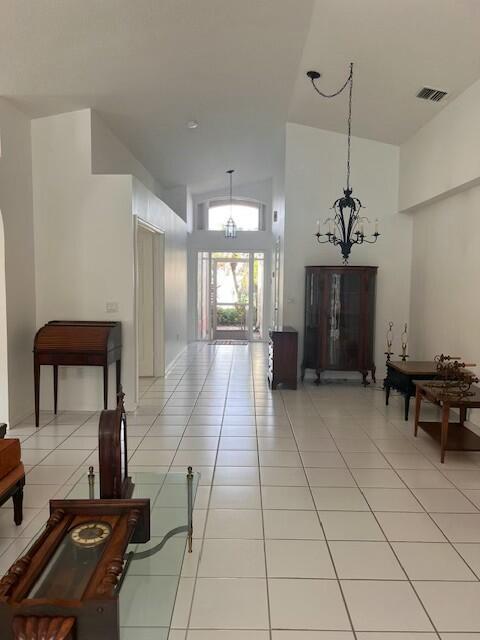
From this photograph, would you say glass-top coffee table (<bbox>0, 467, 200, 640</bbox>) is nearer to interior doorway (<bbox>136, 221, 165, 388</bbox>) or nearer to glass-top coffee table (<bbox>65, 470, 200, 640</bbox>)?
glass-top coffee table (<bbox>65, 470, 200, 640</bbox>)

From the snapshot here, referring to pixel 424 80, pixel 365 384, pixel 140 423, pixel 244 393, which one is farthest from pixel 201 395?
pixel 424 80

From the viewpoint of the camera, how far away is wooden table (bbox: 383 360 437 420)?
5.11 meters

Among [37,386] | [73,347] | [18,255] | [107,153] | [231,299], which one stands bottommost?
[37,386]

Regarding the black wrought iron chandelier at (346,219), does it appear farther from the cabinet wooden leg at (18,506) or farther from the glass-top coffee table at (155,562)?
the cabinet wooden leg at (18,506)

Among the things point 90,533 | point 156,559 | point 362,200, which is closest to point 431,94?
point 362,200

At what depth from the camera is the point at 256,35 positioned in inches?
175

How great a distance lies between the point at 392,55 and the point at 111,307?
12.2ft

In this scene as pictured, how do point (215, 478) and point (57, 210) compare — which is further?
point (57, 210)

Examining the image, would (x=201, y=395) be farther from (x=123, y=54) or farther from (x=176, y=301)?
(x=123, y=54)

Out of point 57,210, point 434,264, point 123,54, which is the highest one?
point 123,54

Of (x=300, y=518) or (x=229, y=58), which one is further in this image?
(x=229, y=58)

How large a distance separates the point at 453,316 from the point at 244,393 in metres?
2.66

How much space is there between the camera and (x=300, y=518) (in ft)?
9.89

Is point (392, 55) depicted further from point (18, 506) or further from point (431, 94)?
point (18, 506)
